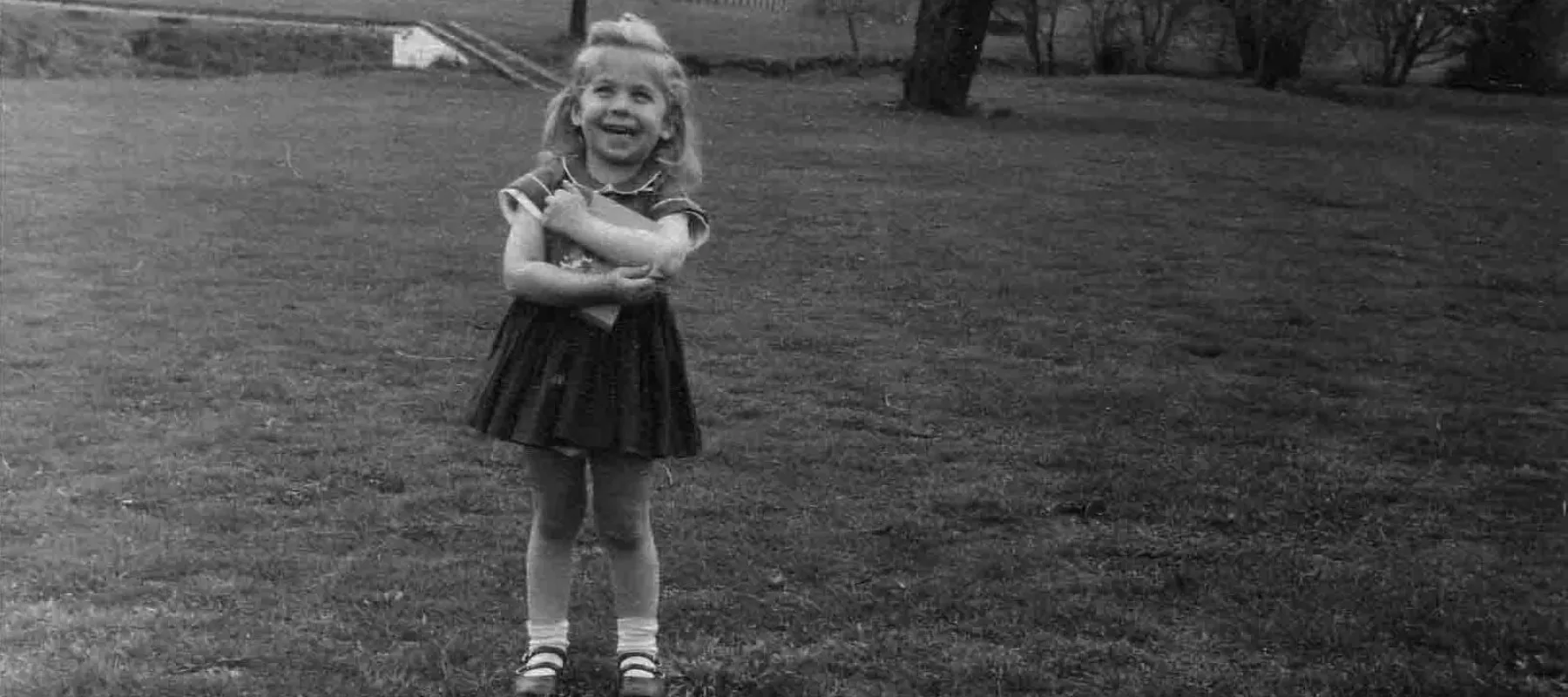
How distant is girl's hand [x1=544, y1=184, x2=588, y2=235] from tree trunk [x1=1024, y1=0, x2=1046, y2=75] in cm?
3076

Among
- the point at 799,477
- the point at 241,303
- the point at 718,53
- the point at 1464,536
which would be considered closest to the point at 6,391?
the point at 241,303

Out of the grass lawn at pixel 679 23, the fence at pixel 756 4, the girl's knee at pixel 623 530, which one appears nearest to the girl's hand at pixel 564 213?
the girl's knee at pixel 623 530

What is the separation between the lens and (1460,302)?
11188 millimetres

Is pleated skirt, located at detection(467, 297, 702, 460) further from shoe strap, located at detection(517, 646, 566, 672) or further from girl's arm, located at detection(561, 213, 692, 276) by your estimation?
shoe strap, located at detection(517, 646, 566, 672)

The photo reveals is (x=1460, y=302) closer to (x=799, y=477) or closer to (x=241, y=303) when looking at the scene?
(x=799, y=477)

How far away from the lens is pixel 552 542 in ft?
14.3

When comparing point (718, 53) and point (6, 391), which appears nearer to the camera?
point (6, 391)

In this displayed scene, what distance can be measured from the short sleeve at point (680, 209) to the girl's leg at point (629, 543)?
0.55 m

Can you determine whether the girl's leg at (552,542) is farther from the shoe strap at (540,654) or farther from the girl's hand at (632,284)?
the girl's hand at (632,284)

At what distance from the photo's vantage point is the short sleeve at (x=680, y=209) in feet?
13.6

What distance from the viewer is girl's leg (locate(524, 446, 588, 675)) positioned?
4.25 m

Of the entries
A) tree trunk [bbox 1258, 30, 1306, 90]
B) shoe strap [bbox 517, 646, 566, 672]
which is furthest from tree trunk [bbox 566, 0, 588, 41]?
shoe strap [bbox 517, 646, 566, 672]

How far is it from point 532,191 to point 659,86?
1.26 feet

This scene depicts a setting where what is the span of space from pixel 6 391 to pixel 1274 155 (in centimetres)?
1548
